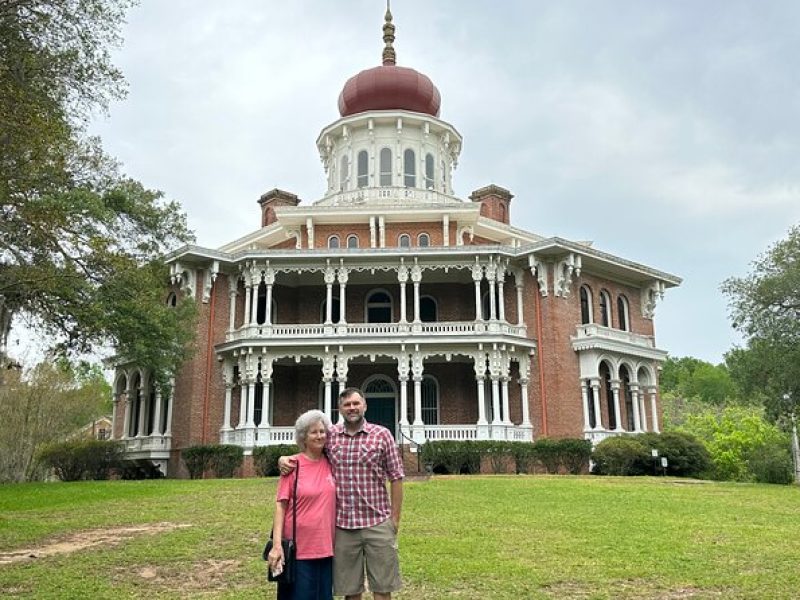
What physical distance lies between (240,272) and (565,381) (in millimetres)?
13836

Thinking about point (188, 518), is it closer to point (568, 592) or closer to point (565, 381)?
point (568, 592)

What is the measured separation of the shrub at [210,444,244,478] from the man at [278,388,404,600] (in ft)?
74.8

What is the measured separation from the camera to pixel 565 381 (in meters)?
29.9

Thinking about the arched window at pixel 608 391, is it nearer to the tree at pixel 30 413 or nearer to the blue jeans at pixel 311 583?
the tree at pixel 30 413

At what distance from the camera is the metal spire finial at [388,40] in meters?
40.6

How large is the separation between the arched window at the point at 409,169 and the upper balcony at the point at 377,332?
29.7ft

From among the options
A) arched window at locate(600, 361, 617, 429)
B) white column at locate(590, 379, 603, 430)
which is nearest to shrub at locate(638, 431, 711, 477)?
white column at locate(590, 379, 603, 430)

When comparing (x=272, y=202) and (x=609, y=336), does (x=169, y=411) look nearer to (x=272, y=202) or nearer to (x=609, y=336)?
(x=272, y=202)

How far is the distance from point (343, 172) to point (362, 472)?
110 feet

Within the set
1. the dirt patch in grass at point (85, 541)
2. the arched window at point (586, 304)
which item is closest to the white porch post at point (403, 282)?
the arched window at point (586, 304)

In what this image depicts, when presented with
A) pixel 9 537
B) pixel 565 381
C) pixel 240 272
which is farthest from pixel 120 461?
pixel 9 537

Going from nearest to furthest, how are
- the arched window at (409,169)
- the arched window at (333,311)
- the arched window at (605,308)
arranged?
the arched window at (333,311) → the arched window at (605,308) → the arched window at (409,169)

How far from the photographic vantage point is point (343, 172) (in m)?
37.9

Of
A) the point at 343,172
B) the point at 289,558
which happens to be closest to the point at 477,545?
the point at 289,558
